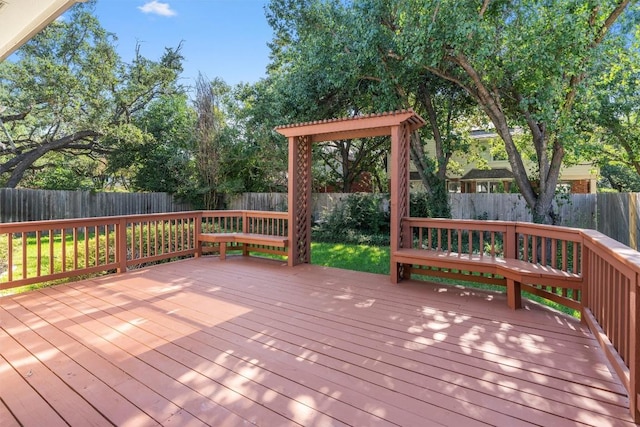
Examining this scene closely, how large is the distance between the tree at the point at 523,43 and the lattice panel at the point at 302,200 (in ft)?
9.46

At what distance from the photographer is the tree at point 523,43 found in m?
6.05

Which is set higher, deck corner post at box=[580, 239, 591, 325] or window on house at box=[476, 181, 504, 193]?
window on house at box=[476, 181, 504, 193]

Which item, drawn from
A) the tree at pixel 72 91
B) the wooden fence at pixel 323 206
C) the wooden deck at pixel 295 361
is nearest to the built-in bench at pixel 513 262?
the wooden deck at pixel 295 361

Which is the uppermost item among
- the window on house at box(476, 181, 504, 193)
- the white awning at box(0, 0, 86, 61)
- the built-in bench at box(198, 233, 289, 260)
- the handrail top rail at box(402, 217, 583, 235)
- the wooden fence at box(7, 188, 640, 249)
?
the window on house at box(476, 181, 504, 193)

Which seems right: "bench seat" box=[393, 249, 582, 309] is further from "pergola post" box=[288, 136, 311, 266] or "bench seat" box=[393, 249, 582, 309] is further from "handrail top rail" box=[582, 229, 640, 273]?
"pergola post" box=[288, 136, 311, 266]

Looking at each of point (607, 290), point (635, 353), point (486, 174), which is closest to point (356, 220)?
point (607, 290)

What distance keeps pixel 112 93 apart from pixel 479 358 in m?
14.6

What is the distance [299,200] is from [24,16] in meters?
4.55

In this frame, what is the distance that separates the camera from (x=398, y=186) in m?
4.84

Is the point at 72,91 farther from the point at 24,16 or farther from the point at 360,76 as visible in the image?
the point at 24,16

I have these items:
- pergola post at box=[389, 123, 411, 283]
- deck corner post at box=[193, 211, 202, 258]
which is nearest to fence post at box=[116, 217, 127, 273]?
deck corner post at box=[193, 211, 202, 258]

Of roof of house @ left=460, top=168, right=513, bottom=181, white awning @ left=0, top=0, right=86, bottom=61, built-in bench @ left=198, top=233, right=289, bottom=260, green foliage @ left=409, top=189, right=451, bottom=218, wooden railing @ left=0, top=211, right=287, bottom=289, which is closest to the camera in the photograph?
white awning @ left=0, top=0, right=86, bottom=61

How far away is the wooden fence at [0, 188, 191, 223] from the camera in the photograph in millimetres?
10438

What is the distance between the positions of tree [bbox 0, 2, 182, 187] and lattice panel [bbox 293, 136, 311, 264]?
9426 millimetres
